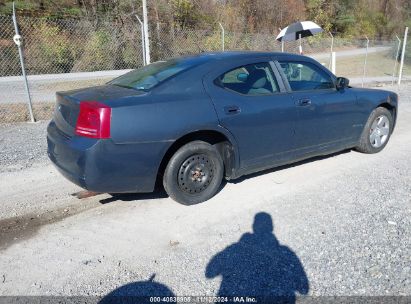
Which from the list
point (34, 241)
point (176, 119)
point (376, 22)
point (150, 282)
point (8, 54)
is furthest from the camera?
point (376, 22)

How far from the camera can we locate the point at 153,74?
4.10 meters

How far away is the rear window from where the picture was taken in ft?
12.7

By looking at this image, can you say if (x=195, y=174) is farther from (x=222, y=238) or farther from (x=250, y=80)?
(x=250, y=80)

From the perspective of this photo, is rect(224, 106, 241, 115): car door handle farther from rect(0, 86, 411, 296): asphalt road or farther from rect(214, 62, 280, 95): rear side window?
rect(0, 86, 411, 296): asphalt road

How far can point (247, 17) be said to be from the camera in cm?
2662

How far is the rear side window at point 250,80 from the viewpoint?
13.2ft

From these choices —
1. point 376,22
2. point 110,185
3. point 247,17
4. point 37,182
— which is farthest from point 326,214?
point 376,22

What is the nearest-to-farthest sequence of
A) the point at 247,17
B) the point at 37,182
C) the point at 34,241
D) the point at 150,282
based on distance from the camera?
the point at 150,282 → the point at 34,241 → the point at 37,182 → the point at 247,17

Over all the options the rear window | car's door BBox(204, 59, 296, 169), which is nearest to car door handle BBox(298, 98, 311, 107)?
car's door BBox(204, 59, 296, 169)

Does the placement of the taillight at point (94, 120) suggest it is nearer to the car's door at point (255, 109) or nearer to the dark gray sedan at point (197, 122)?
the dark gray sedan at point (197, 122)

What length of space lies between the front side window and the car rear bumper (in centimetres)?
196

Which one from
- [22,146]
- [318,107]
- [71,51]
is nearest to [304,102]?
[318,107]

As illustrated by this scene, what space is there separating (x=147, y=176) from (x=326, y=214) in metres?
1.90

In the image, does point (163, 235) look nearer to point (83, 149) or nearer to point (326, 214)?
point (83, 149)
